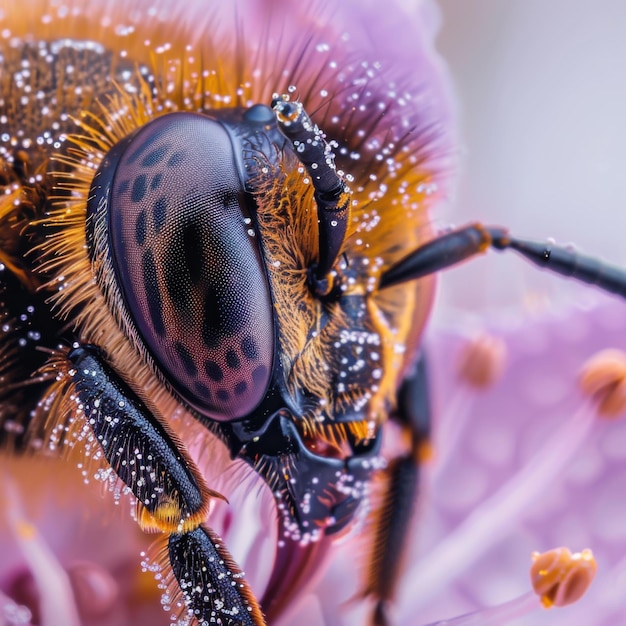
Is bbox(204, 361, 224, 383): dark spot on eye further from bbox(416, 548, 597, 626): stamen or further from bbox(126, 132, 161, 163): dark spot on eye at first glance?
bbox(416, 548, 597, 626): stamen

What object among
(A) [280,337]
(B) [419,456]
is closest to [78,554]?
(B) [419,456]

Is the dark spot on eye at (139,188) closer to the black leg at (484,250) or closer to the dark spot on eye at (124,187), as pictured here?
the dark spot on eye at (124,187)

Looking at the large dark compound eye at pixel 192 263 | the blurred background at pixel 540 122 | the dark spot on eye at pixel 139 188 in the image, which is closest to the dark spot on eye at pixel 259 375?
the large dark compound eye at pixel 192 263

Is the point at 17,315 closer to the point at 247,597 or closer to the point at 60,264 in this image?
the point at 60,264

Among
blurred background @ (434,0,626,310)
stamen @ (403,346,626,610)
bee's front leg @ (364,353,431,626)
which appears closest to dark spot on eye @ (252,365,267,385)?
bee's front leg @ (364,353,431,626)

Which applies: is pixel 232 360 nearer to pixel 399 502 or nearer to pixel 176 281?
pixel 176 281

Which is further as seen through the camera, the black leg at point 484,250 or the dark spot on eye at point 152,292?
the black leg at point 484,250

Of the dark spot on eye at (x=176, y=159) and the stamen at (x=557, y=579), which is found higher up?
the dark spot on eye at (x=176, y=159)

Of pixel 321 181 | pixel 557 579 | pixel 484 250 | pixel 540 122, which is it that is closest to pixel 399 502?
pixel 557 579
